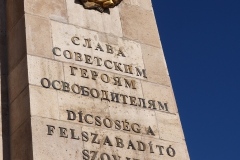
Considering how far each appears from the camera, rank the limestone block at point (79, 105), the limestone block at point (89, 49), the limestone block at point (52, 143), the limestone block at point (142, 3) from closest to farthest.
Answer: the limestone block at point (52, 143), the limestone block at point (79, 105), the limestone block at point (89, 49), the limestone block at point (142, 3)

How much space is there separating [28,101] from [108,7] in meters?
3.95

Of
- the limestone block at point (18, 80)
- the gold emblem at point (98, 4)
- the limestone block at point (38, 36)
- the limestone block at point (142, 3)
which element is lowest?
the limestone block at point (18, 80)

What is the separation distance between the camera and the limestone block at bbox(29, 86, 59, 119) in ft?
44.8

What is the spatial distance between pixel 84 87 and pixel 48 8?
2254 mm

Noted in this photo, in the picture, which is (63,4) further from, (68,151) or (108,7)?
(68,151)

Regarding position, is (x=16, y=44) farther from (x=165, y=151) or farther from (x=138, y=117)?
(x=165, y=151)

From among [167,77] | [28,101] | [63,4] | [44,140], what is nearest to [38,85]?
[28,101]

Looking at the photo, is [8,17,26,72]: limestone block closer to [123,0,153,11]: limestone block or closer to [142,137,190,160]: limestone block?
[123,0,153,11]: limestone block

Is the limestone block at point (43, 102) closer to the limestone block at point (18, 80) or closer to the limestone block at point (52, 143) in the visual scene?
the limestone block at point (52, 143)

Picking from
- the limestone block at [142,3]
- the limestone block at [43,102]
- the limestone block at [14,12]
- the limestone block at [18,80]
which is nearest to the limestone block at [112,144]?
the limestone block at [43,102]

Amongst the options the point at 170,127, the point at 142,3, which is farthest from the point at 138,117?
the point at 142,3

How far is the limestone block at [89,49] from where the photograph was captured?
15016 millimetres

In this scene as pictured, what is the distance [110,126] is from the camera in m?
14.4

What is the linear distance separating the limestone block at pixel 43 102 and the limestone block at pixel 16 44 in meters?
1.05
